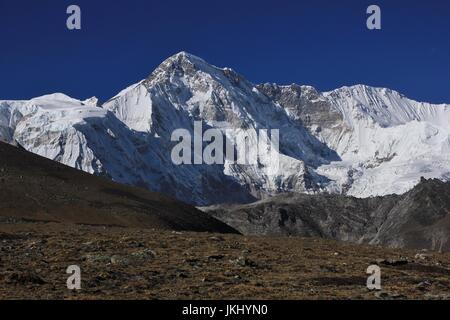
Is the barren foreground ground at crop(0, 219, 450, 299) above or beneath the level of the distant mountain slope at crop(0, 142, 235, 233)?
beneath

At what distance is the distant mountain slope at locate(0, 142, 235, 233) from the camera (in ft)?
288

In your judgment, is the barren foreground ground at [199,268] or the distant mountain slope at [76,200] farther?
the distant mountain slope at [76,200]

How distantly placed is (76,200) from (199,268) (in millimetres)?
54686

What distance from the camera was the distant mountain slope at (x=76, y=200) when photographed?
8769 cm

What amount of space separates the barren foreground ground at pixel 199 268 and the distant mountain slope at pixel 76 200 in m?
28.9

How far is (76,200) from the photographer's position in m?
94.6

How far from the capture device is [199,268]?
42.0m

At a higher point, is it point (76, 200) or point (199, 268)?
point (76, 200)

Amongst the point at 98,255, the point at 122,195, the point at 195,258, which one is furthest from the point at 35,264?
the point at 122,195

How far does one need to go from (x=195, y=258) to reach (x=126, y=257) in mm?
3637

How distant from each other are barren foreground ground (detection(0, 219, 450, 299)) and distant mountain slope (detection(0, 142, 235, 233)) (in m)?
28.9

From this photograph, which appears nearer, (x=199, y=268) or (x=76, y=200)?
(x=199, y=268)
